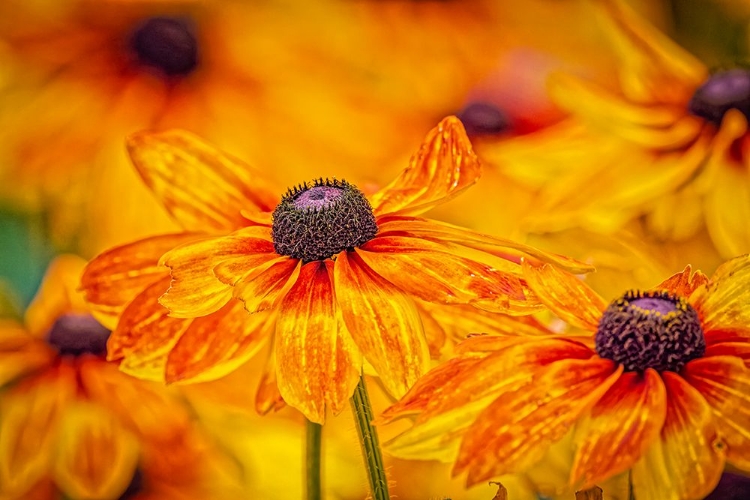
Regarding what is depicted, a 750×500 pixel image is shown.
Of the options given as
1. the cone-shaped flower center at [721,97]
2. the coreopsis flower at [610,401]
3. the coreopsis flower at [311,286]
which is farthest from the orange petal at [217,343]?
the cone-shaped flower center at [721,97]

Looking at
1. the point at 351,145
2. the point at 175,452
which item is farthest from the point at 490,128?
the point at 175,452

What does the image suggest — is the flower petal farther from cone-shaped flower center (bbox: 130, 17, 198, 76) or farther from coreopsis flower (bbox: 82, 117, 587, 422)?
cone-shaped flower center (bbox: 130, 17, 198, 76)

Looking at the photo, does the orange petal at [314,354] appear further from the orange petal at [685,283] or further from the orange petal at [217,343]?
the orange petal at [685,283]

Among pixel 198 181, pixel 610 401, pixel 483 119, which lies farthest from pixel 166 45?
pixel 610 401

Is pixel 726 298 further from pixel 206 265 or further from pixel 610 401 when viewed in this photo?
pixel 206 265

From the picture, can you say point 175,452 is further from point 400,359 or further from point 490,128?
point 490,128

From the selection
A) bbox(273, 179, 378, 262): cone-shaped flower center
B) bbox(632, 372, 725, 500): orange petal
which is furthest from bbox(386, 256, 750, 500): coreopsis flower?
bbox(273, 179, 378, 262): cone-shaped flower center
